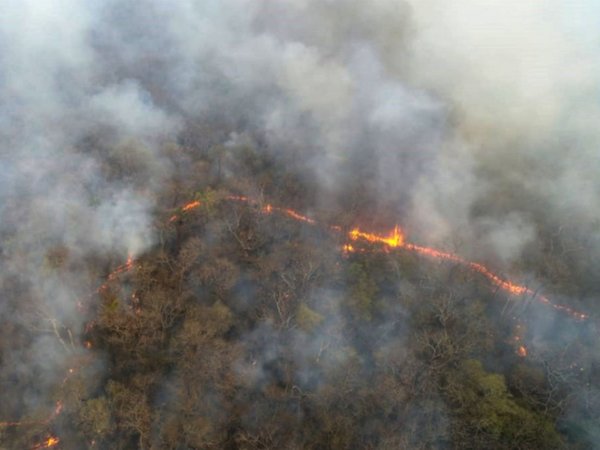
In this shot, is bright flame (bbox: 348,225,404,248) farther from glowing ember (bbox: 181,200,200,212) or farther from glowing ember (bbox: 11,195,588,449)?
glowing ember (bbox: 181,200,200,212)

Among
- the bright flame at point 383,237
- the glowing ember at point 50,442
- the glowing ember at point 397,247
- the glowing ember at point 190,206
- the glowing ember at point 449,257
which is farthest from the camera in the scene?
the bright flame at point 383,237

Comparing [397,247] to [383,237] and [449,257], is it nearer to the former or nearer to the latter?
[383,237]

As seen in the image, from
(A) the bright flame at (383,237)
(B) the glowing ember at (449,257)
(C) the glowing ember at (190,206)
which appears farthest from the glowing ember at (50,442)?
(A) the bright flame at (383,237)

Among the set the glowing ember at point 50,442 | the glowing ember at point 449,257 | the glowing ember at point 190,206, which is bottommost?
the glowing ember at point 50,442

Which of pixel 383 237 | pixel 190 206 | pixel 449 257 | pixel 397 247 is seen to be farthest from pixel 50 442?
pixel 449 257

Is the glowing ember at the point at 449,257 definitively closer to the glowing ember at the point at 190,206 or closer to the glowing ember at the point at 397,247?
the glowing ember at the point at 397,247

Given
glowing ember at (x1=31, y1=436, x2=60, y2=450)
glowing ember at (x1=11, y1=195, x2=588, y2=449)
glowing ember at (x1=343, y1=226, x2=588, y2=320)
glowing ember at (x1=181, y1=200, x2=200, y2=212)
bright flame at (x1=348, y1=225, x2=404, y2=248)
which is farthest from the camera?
bright flame at (x1=348, y1=225, x2=404, y2=248)

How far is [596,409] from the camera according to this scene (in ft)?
86.5

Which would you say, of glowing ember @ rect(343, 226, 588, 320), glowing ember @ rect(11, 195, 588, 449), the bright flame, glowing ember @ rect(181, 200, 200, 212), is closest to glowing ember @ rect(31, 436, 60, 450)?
glowing ember @ rect(11, 195, 588, 449)

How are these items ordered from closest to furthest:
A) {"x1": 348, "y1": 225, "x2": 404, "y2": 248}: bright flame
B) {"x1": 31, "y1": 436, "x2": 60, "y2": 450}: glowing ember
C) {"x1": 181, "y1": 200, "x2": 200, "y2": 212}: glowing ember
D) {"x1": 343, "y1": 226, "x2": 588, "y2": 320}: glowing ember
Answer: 1. {"x1": 31, "y1": 436, "x2": 60, "y2": 450}: glowing ember
2. {"x1": 343, "y1": 226, "x2": 588, "y2": 320}: glowing ember
3. {"x1": 181, "y1": 200, "x2": 200, "y2": 212}: glowing ember
4. {"x1": 348, "y1": 225, "x2": 404, "y2": 248}: bright flame

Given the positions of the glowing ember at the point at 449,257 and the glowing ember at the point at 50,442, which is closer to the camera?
the glowing ember at the point at 50,442

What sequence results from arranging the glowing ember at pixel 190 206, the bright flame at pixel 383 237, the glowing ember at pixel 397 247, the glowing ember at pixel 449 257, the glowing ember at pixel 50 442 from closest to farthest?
the glowing ember at pixel 50 442, the glowing ember at pixel 397 247, the glowing ember at pixel 449 257, the glowing ember at pixel 190 206, the bright flame at pixel 383 237

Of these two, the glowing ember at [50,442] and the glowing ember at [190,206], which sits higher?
the glowing ember at [190,206]

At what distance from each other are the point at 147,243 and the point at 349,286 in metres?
12.3
